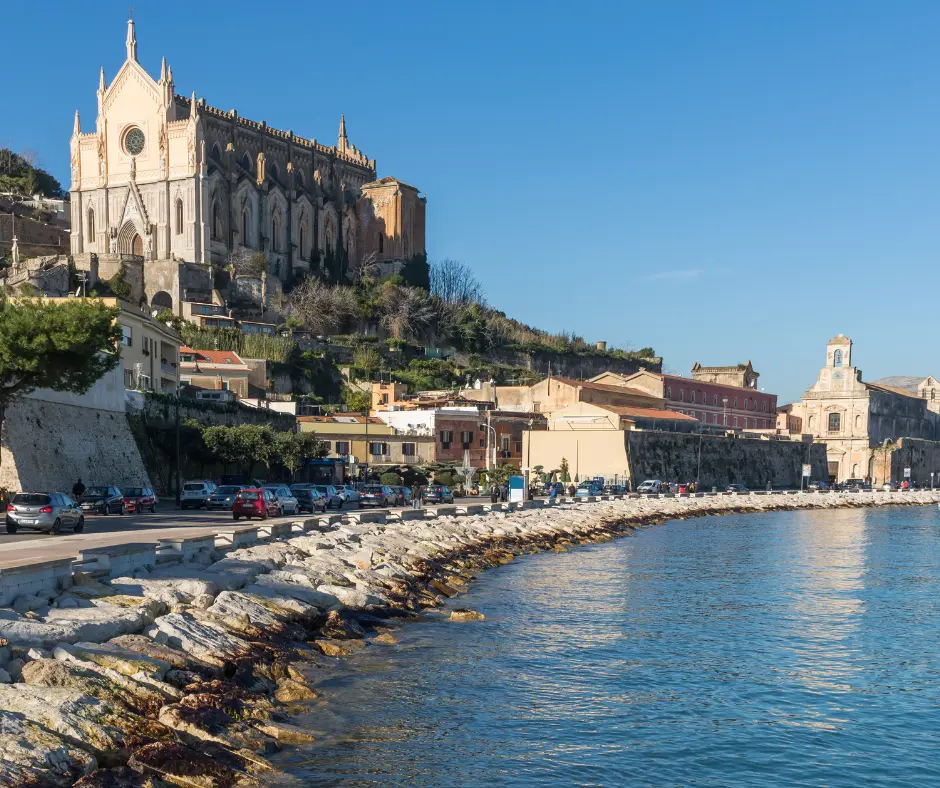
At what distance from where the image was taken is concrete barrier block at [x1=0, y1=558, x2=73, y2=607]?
570 inches

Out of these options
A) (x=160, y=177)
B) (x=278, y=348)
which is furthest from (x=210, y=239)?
(x=278, y=348)

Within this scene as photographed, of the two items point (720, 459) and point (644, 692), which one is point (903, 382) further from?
point (644, 692)

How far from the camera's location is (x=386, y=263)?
4621 inches

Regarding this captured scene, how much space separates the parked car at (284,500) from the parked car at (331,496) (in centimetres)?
363

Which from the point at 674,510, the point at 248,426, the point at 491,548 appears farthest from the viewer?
the point at 674,510

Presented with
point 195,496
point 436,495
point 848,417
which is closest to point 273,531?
point 195,496

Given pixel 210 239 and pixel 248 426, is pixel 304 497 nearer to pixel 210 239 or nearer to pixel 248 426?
pixel 248 426

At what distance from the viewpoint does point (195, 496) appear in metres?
41.1

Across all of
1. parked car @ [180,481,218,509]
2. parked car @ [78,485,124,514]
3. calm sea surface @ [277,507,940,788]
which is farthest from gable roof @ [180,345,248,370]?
calm sea surface @ [277,507,940,788]

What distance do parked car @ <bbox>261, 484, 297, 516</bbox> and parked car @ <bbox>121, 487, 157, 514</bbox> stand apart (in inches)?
154

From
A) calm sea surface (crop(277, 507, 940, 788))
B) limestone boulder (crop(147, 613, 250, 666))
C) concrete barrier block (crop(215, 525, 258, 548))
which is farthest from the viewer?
concrete barrier block (crop(215, 525, 258, 548))

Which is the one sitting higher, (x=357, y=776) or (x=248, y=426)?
(x=248, y=426)

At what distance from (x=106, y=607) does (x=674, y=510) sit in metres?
48.6

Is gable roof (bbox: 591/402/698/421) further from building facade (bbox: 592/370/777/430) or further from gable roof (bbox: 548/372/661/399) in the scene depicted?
building facade (bbox: 592/370/777/430)
